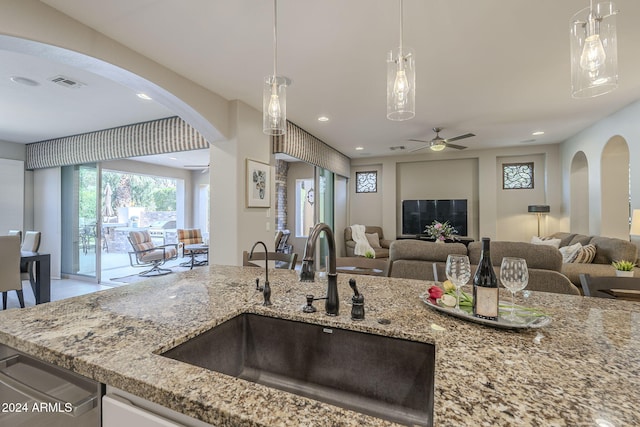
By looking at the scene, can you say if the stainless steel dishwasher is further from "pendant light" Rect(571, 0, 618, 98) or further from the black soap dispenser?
"pendant light" Rect(571, 0, 618, 98)

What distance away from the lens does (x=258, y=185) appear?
12.5ft

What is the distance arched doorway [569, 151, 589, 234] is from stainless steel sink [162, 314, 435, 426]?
6.43 m

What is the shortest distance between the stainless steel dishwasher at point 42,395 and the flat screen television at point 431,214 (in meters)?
6.86

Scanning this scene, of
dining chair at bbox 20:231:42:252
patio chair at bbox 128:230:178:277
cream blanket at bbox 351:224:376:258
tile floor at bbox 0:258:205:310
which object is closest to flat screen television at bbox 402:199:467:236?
cream blanket at bbox 351:224:376:258

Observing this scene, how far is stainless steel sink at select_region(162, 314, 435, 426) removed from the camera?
91cm

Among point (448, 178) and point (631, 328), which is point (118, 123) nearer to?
point (631, 328)

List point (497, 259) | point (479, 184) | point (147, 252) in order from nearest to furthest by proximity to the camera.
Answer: point (497, 259), point (147, 252), point (479, 184)

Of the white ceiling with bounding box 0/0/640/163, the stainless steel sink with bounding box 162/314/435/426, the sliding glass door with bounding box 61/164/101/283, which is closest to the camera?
the stainless steel sink with bounding box 162/314/435/426

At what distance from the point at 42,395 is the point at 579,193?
24.3 ft

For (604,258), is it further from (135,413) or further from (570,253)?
(135,413)

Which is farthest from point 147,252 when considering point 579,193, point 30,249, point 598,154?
point 579,193

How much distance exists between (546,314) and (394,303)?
53cm

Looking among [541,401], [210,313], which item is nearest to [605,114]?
[541,401]

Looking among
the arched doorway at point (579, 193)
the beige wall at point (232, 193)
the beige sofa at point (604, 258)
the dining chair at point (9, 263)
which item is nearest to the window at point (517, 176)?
the arched doorway at point (579, 193)
